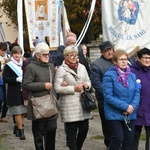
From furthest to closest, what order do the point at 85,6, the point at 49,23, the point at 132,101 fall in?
the point at 85,6, the point at 49,23, the point at 132,101

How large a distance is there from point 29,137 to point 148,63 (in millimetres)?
3097

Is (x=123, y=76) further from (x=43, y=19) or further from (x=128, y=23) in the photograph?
(x=43, y=19)

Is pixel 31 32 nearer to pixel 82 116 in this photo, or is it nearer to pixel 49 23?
pixel 49 23

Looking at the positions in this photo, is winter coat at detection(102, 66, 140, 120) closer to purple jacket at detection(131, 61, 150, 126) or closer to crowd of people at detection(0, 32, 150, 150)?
crowd of people at detection(0, 32, 150, 150)

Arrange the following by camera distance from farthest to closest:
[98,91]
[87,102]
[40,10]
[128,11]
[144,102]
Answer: [40,10] < [128,11] < [98,91] < [87,102] < [144,102]

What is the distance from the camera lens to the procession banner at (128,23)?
827 centimetres

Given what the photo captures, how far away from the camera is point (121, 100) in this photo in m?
6.77

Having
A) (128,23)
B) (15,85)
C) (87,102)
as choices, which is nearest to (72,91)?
(87,102)

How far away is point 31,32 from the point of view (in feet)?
35.5

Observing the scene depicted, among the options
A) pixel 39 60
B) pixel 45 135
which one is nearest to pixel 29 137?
pixel 45 135

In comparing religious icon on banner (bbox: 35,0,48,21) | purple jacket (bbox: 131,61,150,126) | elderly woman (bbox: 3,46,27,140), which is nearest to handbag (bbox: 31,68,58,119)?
purple jacket (bbox: 131,61,150,126)

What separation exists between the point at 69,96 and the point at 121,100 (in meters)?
0.83

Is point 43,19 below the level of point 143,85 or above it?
above

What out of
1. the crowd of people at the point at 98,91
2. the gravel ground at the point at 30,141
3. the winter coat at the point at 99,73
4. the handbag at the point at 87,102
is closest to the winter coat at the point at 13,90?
the gravel ground at the point at 30,141
